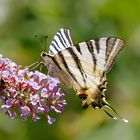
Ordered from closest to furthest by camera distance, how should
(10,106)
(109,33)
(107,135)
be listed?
1. (10,106)
2. (107,135)
3. (109,33)

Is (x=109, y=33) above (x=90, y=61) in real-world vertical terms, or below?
above

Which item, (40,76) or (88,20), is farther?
(88,20)

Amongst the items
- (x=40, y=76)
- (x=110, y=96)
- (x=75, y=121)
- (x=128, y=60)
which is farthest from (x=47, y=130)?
(x=40, y=76)

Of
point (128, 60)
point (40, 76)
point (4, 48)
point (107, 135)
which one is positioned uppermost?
point (4, 48)

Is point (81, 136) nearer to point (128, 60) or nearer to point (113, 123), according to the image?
point (113, 123)

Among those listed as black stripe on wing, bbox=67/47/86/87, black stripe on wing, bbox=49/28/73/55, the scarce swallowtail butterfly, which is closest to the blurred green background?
the scarce swallowtail butterfly

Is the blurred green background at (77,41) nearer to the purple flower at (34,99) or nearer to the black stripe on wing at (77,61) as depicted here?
the black stripe on wing at (77,61)

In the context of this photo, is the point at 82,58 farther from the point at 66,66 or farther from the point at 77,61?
the point at 66,66

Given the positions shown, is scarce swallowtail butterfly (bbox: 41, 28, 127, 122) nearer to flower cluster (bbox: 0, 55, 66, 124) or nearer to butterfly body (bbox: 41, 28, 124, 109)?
butterfly body (bbox: 41, 28, 124, 109)

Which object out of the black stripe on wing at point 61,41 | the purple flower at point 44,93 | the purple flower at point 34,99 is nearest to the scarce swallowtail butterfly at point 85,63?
the black stripe on wing at point 61,41
